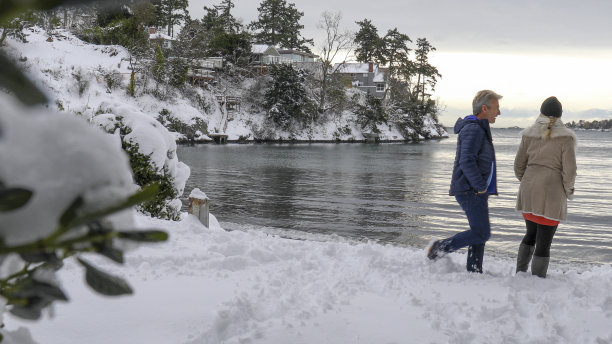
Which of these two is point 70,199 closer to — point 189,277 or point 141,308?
point 141,308

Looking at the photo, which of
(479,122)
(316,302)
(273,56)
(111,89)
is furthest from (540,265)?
(273,56)

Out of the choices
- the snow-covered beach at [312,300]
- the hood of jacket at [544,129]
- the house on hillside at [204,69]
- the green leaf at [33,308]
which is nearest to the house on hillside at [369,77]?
the house on hillside at [204,69]

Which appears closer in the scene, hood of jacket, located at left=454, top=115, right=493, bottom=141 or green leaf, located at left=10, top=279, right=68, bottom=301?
green leaf, located at left=10, top=279, right=68, bottom=301

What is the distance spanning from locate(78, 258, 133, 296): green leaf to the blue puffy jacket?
176 inches

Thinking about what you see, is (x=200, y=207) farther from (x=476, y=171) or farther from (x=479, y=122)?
(x=479, y=122)

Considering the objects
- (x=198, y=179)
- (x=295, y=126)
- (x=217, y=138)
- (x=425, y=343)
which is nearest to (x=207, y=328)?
(x=425, y=343)

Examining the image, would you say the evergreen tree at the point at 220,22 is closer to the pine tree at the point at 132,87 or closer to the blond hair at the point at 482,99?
the pine tree at the point at 132,87

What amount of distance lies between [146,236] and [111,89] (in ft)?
134

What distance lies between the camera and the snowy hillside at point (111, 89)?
114 ft

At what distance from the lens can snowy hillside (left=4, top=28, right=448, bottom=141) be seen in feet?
114

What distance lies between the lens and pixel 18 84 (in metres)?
0.37

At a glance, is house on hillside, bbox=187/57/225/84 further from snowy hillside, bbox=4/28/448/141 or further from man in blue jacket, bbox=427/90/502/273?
man in blue jacket, bbox=427/90/502/273

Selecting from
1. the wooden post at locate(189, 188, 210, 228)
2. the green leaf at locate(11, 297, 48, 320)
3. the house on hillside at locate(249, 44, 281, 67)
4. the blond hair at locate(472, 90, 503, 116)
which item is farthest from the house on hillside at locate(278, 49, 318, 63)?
Result: the green leaf at locate(11, 297, 48, 320)

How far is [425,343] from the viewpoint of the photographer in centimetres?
303
